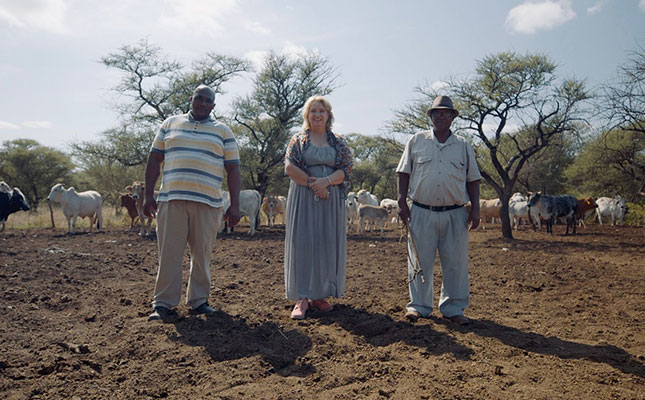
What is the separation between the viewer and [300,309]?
432cm

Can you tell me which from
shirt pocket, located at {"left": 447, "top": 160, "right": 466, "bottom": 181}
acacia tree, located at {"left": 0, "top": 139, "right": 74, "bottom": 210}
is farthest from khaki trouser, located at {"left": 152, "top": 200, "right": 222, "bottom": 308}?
acacia tree, located at {"left": 0, "top": 139, "right": 74, "bottom": 210}

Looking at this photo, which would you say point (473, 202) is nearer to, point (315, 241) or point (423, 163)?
point (423, 163)

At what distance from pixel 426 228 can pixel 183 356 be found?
2391 millimetres

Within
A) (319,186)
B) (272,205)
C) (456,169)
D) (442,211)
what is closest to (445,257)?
(442,211)

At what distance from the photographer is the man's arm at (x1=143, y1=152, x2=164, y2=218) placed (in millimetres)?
4355

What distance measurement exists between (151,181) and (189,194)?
492mm

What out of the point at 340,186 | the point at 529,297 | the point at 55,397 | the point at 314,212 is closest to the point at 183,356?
the point at 55,397

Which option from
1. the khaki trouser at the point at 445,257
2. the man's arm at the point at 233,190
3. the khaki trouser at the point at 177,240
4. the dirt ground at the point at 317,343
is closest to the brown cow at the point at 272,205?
the dirt ground at the point at 317,343

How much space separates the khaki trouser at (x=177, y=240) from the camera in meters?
4.23

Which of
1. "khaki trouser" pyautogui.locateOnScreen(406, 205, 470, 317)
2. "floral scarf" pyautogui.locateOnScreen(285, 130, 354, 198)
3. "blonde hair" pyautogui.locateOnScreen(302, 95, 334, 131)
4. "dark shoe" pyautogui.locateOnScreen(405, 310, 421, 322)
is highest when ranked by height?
"blonde hair" pyautogui.locateOnScreen(302, 95, 334, 131)

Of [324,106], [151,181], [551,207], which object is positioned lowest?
[151,181]

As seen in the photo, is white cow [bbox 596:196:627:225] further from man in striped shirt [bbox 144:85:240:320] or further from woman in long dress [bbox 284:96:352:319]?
man in striped shirt [bbox 144:85:240:320]

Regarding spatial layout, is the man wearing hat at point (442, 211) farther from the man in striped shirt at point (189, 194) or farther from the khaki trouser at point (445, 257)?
the man in striped shirt at point (189, 194)

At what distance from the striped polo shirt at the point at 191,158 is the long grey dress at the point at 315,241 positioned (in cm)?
78
